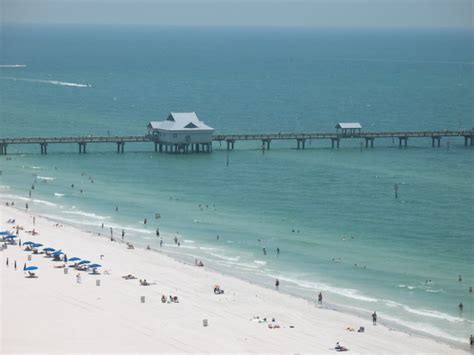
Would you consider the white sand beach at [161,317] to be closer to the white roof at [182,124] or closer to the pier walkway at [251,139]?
the pier walkway at [251,139]

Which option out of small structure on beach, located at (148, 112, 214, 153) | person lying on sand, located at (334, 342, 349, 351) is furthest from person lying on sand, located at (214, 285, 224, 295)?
small structure on beach, located at (148, 112, 214, 153)

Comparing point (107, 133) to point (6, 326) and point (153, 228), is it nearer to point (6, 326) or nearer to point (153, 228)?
point (153, 228)

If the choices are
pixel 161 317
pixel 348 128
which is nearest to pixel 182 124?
pixel 348 128

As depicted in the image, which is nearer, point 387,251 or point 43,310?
point 43,310

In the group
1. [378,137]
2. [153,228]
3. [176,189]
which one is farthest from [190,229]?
[378,137]

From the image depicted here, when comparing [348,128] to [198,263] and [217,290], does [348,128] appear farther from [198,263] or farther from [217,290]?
[217,290]
